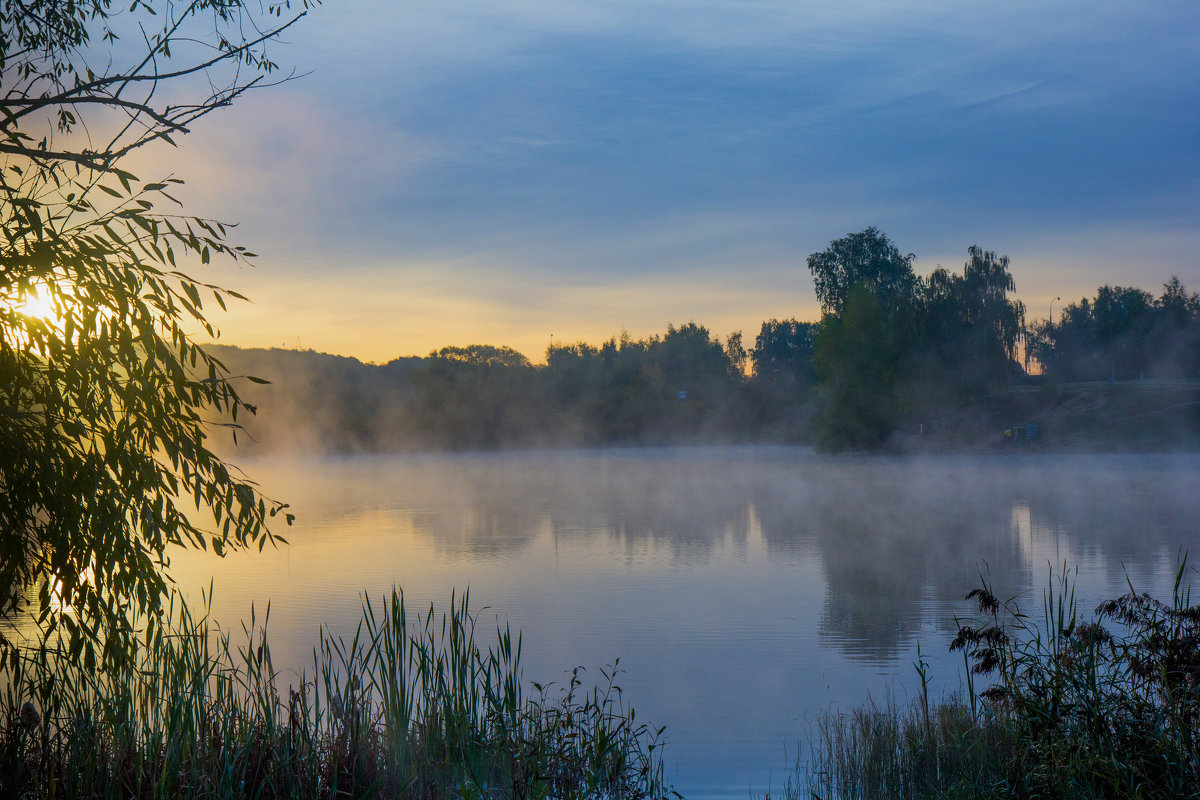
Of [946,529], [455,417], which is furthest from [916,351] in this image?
[455,417]

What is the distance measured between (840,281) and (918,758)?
159 feet

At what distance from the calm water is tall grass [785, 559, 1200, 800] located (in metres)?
0.68

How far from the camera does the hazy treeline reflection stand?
12.4 metres

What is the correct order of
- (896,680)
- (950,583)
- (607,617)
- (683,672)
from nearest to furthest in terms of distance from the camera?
1. (896,680)
2. (683,672)
3. (607,617)
4. (950,583)

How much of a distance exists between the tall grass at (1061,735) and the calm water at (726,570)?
0.68m

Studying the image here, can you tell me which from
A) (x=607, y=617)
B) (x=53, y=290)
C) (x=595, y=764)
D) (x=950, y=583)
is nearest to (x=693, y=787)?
(x=595, y=764)

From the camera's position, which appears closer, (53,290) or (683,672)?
(53,290)

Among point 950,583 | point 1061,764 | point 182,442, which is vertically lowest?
point 950,583

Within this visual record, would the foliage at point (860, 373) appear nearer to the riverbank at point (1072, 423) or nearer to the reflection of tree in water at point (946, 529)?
the riverbank at point (1072, 423)

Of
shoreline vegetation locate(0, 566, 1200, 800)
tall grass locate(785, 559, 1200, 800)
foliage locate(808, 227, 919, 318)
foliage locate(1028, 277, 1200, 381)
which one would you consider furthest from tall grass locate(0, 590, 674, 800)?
foliage locate(1028, 277, 1200, 381)

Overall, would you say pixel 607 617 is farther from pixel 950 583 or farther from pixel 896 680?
pixel 950 583

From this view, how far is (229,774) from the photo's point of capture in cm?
355

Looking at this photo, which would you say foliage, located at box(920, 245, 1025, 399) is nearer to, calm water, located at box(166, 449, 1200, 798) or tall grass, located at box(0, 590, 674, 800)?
calm water, located at box(166, 449, 1200, 798)

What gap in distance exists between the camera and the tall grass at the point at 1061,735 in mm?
3582
